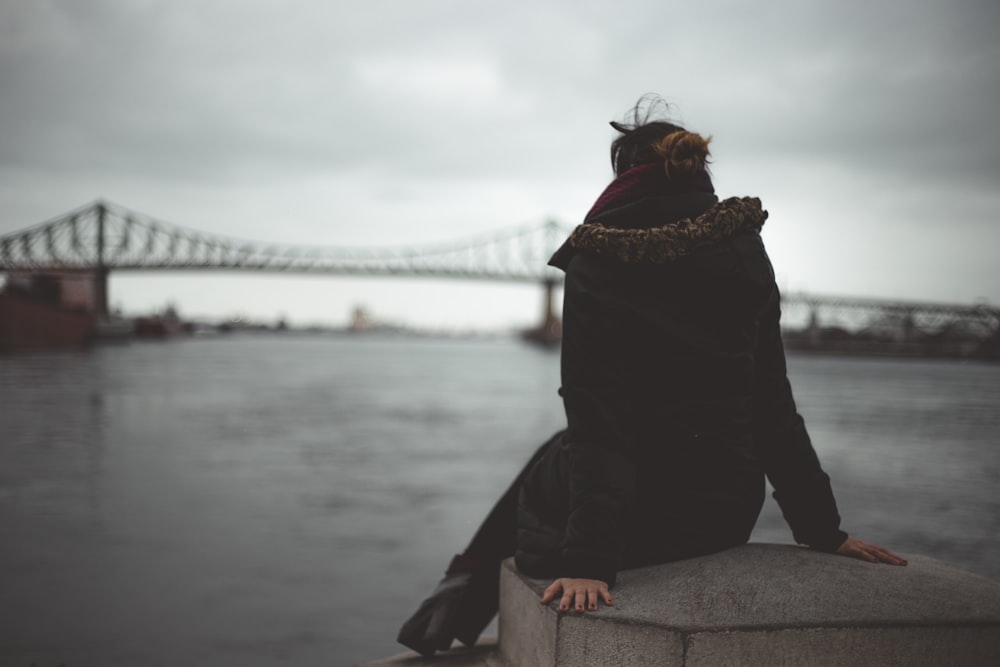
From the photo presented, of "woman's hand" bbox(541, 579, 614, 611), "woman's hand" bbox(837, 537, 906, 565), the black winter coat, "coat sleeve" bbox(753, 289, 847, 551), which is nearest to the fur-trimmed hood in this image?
the black winter coat

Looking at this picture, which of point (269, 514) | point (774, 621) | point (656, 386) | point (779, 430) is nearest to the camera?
point (774, 621)

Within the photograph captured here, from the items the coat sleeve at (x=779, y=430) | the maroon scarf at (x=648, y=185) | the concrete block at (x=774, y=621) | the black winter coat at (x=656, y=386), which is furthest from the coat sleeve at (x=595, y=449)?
the coat sleeve at (x=779, y=430)

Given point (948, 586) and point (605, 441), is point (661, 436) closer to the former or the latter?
point (605, 441)

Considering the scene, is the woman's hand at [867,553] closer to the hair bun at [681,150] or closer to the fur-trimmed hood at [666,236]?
the fur-trimmed hood at [666,236]

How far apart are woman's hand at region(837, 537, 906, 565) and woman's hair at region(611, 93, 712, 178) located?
37.5 inches

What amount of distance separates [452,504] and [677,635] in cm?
477

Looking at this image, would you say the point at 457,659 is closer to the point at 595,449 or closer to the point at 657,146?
the point at 595,449

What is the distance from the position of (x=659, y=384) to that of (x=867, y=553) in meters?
0.71

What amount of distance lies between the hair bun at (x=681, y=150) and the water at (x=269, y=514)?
2391mm

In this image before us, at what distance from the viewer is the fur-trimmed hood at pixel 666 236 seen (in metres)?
1.58

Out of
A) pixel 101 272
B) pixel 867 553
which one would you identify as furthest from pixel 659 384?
pixel 101 272

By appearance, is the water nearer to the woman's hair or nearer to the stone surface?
the stone surface

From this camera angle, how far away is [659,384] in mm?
1645

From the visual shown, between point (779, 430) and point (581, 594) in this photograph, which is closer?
point (581, 594)
